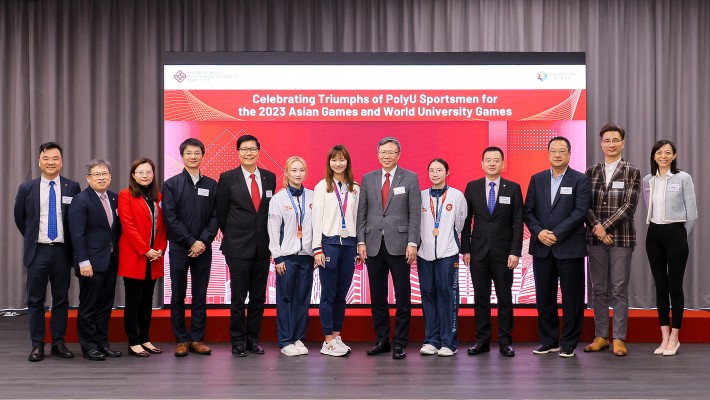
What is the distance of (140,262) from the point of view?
15.5 ft

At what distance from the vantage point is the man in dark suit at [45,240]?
185 inches

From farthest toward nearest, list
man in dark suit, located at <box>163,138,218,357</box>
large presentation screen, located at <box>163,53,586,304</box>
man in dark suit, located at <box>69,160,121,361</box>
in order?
large presentation screen, located at <box>163,53,586,304</box>
man in dark suit, located at <box>163,138,218,357</box>
man in dark suit, located at <box>69,160,121,361</box>

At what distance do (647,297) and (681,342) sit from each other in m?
1.24

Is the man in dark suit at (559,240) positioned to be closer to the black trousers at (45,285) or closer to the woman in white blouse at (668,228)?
the woman in white blouse at (668,228)

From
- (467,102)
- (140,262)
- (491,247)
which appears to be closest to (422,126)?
(467,102)

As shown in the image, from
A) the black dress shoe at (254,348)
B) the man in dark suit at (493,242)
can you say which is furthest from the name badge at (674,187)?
the black dress shoe at (254,348)

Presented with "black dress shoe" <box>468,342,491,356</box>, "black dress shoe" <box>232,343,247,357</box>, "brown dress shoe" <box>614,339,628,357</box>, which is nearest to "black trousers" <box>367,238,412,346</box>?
"black dress shoe" <box>468,342,491,356</box>

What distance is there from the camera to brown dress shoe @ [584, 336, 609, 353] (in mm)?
4985

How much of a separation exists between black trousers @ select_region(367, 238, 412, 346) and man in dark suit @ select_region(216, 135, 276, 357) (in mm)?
800

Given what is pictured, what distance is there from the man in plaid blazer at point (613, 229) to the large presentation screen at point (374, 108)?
1133 mm

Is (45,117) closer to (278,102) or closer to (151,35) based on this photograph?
(151,35)

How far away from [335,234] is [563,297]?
1.69 meters

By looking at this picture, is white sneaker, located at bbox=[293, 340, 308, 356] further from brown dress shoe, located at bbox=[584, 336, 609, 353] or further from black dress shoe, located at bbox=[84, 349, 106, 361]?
brown dress shoe, located at bbox=[584, 336, 609, 353]

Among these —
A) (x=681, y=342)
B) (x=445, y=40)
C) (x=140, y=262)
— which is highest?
(x=445, y=40)
